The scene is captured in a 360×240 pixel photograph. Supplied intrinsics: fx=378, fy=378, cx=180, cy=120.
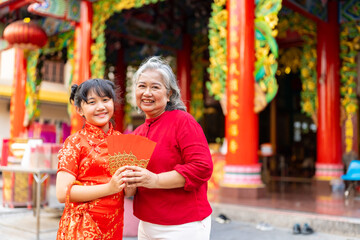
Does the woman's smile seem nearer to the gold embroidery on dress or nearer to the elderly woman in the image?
the elderly woman

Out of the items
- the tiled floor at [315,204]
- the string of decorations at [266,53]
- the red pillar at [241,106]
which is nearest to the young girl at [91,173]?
the tiled floor at [315,204]

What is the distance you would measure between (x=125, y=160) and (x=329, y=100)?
7.01 m

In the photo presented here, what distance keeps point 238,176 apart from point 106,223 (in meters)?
3.81

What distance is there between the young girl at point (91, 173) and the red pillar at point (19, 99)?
779cm

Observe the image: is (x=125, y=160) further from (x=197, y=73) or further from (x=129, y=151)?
(x=197, y=73)

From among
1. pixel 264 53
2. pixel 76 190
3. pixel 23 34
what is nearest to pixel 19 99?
pixel 23 34

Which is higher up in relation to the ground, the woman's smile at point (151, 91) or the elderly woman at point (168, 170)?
the woman's smile at point (151, 91)

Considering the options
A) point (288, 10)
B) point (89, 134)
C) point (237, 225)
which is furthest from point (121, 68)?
point (89, 134)

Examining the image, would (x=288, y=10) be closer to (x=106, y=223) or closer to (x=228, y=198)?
(x=228, y=198)

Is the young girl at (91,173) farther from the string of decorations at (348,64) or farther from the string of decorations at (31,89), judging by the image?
the string of decorations at (31,89)

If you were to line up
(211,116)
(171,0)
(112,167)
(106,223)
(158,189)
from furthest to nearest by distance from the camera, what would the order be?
1. (211,116)
2. (171,0)
3. (106,223)
4. (158,189)
5. (112,167)

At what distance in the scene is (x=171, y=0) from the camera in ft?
29.8

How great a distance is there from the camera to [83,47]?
7113 millimetres

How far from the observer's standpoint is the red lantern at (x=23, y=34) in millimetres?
6328
